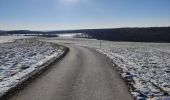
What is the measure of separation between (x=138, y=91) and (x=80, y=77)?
4215 mm

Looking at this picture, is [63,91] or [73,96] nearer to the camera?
[73,96]

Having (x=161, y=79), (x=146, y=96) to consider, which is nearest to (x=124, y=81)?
(x=161, y=79)

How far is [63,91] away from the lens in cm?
1201

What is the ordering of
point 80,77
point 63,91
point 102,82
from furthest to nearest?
1. point 80,77
2. point 102,82
3. point 63,91

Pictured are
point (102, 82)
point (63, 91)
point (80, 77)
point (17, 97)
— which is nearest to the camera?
point (17, 97)

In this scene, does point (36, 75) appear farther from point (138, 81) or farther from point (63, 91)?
point (138, 81)

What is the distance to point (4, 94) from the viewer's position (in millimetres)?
11242

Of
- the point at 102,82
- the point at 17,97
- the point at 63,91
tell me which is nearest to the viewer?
the point at 17,97

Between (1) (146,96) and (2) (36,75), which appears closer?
(1) (146,96)

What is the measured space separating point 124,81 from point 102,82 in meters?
1.23

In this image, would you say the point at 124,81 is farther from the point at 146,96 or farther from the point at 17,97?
the point at 17,97

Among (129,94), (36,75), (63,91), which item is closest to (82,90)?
(63,91)

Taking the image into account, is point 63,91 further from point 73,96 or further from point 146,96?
point 146,96

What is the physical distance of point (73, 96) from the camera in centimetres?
1109
